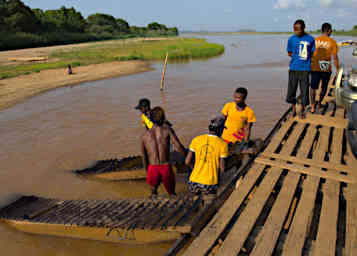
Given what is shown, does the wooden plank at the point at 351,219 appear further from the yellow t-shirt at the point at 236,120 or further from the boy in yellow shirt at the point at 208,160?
the yellow t-shirt at the point at 236,120

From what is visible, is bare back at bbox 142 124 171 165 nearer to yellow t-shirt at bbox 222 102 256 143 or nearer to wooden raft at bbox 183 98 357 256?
wooden raft at bbox 183 98 357 256

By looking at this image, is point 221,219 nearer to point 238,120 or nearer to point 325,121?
point 238,120

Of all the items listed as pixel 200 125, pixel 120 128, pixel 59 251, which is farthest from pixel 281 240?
pixel 120 128

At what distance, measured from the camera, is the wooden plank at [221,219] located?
8.36ft

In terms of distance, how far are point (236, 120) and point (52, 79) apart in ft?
62.3

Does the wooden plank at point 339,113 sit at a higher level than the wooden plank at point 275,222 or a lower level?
higher

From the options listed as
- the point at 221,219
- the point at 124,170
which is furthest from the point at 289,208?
the point at 124,170

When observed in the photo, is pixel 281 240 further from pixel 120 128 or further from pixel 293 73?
pixel 120 128

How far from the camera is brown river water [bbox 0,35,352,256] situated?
4406 millimetres

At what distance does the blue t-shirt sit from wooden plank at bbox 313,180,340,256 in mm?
2792

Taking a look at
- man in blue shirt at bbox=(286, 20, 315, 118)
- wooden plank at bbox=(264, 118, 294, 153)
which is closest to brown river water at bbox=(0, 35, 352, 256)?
wooden plank at bbox=(264, 118, 294, 153)

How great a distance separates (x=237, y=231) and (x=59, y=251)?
302cm

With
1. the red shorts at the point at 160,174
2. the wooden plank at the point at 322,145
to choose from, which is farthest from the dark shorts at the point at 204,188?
the wooden plank at the point at 322,145

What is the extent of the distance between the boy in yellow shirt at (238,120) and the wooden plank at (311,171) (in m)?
0.67
